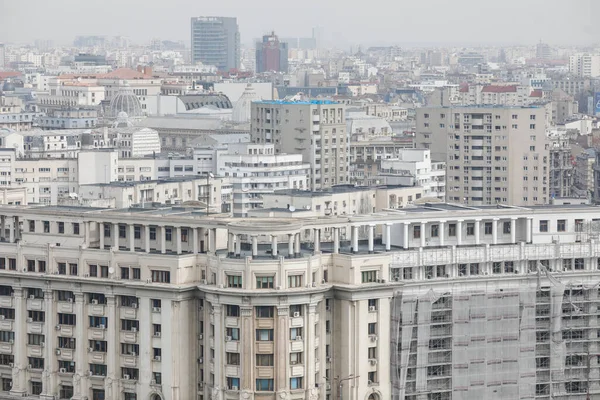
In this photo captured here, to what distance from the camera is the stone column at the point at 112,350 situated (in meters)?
34.4

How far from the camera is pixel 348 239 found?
3597 cm

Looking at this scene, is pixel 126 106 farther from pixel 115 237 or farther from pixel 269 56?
pixel 269 56

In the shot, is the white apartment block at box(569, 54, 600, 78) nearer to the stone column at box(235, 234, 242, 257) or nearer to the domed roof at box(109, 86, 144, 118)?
the domed roof at box(109, 86, 144, 118)

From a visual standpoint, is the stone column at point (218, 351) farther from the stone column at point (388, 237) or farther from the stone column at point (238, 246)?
the stone column at point (388, 237)

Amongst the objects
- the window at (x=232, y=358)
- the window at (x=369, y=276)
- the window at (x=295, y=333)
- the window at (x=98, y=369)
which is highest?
the window at (x=369, y=276)

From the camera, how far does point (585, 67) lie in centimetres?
14538

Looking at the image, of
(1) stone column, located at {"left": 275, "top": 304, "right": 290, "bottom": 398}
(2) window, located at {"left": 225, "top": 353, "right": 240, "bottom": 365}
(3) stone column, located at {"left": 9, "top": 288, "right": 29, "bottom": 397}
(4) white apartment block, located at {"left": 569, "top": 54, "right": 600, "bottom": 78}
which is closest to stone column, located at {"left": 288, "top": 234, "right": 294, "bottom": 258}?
(1) stone column, located at {"left": 275, "top": 304, "right": 290, "bottom": 398}

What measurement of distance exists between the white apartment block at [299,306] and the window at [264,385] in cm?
3

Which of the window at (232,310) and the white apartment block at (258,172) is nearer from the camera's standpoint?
the window at (232,310)

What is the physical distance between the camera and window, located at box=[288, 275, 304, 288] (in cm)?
3266

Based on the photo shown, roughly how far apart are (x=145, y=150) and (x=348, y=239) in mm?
35677

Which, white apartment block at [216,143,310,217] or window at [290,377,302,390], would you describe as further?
white apartment block at [216,143,310,217]

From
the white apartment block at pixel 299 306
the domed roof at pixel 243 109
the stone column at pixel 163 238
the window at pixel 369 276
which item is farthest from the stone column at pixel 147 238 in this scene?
the domed roof at pixel 243 109

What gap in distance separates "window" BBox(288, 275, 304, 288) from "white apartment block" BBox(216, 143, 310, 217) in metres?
23.5
